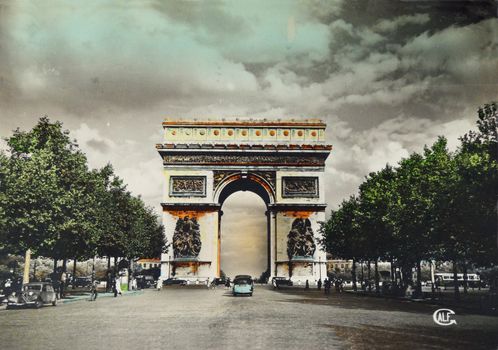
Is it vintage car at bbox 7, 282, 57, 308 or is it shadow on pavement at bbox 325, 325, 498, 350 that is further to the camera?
vintage car at bbox 7, 282, 57, 308

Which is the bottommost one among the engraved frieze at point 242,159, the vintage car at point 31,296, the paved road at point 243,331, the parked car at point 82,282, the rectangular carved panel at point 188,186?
the parked car at point 82,282

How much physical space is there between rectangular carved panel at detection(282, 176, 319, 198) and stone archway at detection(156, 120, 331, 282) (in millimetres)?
102

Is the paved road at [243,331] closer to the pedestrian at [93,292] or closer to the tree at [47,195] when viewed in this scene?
the tree at [47,195]

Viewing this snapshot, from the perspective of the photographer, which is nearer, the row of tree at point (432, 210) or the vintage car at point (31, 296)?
the row of tree at point (432, 210)

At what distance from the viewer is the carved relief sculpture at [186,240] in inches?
2048

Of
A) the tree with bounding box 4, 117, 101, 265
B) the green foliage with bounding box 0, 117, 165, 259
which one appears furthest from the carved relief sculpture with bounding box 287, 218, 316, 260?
the tree with bounding box 4, 117, 101, 265

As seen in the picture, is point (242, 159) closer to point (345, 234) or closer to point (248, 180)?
point (248, 180)

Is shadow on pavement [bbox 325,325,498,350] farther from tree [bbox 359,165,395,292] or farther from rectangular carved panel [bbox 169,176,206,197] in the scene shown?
rectangular carved panel [bbox 169,176,206,197]

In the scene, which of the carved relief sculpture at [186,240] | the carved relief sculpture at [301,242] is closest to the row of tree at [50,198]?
the carved relief sculpture at [186,240]

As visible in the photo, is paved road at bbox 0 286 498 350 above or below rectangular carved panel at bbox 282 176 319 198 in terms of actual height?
below

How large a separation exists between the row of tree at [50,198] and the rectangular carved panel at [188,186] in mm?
10838

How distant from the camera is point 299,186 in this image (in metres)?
54.0

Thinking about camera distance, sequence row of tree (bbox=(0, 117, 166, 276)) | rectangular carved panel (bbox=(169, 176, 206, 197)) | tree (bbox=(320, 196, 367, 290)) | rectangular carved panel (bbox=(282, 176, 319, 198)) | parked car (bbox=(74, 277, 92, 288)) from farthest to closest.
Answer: parked car (bbox=(74, 277, 92, 288)) < rectangular carved panel (bbox=(282, 176, 319, 198)) < rectangular carved panel (bbox=(169, 176, 206, 197)) < tree (bbox=(320, 196, 367, 290)) < row of tree (bbox=(0, 117, 166, 276))

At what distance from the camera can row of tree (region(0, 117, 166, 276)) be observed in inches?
1091
